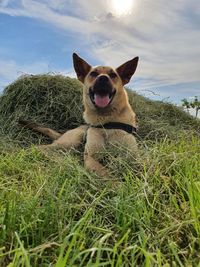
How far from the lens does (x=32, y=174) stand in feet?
10.9

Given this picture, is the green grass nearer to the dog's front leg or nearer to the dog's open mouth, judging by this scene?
the dog's front leg

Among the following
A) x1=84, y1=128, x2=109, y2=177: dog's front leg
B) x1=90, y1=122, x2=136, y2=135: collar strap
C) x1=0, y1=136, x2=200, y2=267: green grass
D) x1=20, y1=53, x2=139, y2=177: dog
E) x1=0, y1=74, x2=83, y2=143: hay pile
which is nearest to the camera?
x1=0, y1=136, x2=200, y2=267: green grass

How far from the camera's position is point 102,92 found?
15.3 ft

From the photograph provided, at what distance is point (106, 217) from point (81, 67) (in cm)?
295

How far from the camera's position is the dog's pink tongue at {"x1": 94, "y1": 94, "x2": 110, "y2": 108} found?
4.57 meters

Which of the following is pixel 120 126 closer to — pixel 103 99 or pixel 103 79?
pixel 103 99

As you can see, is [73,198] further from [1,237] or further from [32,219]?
[1,237]

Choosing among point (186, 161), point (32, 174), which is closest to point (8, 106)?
point (32, 174)

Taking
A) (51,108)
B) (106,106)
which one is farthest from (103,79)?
(51,108)

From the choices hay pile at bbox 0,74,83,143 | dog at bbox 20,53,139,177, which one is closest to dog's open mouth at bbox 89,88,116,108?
dog at bbox 20,53,139,177

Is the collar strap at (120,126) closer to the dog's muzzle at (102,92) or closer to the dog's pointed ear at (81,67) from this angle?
the dog's muzzle at (102,92)

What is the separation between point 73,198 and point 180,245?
0.75m

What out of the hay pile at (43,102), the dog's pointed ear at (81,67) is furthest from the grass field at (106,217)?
the hay pile at (43,102)

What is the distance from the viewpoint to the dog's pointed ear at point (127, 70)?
4777mm
